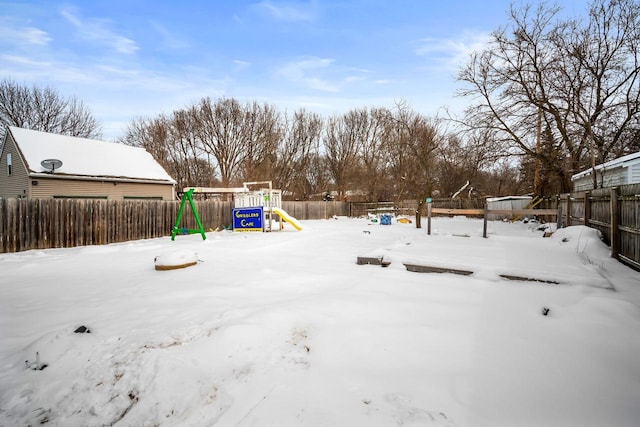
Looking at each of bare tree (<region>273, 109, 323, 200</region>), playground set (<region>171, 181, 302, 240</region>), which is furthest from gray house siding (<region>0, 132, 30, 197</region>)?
bare tree (<region>273, 109, 323, 200</region>)

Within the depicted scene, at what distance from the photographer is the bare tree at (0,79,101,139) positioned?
73.9ft

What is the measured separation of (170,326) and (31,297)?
8.94 ft

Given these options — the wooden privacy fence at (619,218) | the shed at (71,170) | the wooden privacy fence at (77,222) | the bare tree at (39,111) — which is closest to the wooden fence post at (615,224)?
the wooden privacy fence at (619,218)

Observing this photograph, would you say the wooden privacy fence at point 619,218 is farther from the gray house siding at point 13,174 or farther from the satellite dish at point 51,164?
the gray house siding at point 13,174

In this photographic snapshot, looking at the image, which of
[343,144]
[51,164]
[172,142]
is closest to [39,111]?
[172,142]

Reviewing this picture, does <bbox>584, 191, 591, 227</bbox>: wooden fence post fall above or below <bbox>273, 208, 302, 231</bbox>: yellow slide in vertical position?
above

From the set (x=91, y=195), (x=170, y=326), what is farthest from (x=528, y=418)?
(x=91, y=195)

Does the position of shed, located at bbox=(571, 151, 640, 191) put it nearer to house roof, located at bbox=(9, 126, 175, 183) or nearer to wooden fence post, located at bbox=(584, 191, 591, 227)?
wooden fence post, located at bbox=(584, 191, 591, 227)

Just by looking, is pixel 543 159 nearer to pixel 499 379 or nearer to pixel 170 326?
pixel 499 379

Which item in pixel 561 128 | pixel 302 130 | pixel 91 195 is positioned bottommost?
pixel 91 195

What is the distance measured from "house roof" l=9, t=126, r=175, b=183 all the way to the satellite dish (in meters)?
0.15

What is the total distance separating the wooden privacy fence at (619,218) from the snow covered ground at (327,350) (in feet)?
2.16

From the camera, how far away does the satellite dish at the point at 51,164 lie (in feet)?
45.3

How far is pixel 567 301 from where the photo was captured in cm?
363
